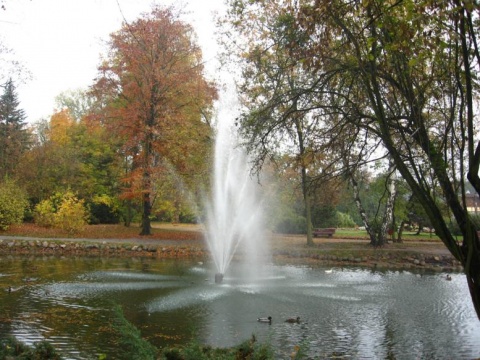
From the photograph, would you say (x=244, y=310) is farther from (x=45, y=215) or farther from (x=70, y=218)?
(x=45, y=215)

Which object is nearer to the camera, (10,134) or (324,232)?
(324,232)

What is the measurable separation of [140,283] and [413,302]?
6993mm

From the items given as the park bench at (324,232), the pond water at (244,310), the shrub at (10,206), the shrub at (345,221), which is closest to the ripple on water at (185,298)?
the pond water at (244,310)

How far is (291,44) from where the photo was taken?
6.86m

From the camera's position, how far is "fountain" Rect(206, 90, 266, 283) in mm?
17541

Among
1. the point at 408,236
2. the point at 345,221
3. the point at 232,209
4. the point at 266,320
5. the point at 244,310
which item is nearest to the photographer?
the point at 266,320

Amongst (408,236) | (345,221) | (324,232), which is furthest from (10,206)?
(345,221)

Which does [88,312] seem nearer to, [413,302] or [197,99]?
[413,302]

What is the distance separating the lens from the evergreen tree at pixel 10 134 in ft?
113

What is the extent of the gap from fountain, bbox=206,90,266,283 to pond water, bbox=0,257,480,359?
9.24 feet

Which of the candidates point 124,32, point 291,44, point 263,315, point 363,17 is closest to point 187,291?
point 263,315

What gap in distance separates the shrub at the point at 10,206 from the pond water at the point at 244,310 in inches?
343

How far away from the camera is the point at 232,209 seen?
65.5 feet

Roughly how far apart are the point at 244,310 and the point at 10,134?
35.8 metres
